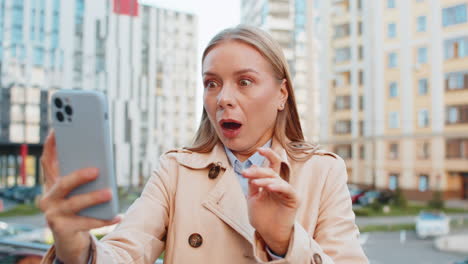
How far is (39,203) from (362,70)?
521 inches

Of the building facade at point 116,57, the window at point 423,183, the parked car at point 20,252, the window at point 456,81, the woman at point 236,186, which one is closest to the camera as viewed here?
the woman at point 236,186

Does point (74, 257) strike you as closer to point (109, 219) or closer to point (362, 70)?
point (109, 219)

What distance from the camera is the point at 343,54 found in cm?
1331

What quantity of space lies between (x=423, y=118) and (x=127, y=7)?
976 cm

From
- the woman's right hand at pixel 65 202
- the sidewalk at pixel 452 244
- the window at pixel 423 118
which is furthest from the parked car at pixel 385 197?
the woman's right hand at pixel 65 202

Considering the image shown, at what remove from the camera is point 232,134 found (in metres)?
0.63

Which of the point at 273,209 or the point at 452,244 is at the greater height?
the point at 273,209

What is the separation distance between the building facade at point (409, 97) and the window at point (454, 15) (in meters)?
0.02

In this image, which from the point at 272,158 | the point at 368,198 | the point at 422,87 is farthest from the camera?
the point at 422,87

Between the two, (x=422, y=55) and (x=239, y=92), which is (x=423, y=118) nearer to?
(x=422, y=55)

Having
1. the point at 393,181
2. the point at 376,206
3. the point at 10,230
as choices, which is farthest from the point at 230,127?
the point at 393,181

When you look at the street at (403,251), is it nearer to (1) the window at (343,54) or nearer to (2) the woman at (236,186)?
(2) the woman at (236,186)

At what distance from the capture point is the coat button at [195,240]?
2.02ft

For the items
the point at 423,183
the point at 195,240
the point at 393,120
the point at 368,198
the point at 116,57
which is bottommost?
the point at 368,198
